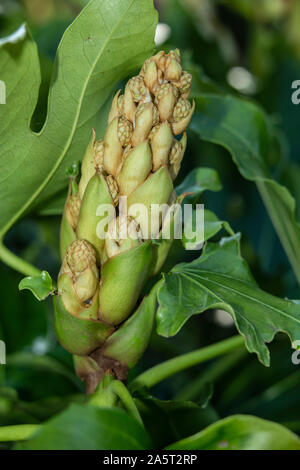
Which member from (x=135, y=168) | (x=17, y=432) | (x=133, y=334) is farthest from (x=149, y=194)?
(x=17, y=432)

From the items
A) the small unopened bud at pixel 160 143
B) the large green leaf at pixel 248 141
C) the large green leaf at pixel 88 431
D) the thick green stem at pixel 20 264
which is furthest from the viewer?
the large green leaf at pixel 248 141

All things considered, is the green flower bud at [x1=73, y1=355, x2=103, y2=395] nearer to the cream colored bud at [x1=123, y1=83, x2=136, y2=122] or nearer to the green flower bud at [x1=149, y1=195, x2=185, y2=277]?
the green flower bud at [x1=149, y1=195, x2=185, y2=277]

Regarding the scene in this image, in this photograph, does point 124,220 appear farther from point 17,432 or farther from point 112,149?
point 17,432

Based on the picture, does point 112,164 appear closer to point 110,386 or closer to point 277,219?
point 110,386

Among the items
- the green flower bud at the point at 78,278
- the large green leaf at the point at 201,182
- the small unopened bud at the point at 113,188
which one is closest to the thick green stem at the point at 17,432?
the green flower bud at the point at 78,278

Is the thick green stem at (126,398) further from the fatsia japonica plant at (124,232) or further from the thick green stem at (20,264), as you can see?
the thick green stem at (20,264)

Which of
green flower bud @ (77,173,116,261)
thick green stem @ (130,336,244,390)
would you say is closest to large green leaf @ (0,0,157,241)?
green flower bud @ (77,173,116,261)
